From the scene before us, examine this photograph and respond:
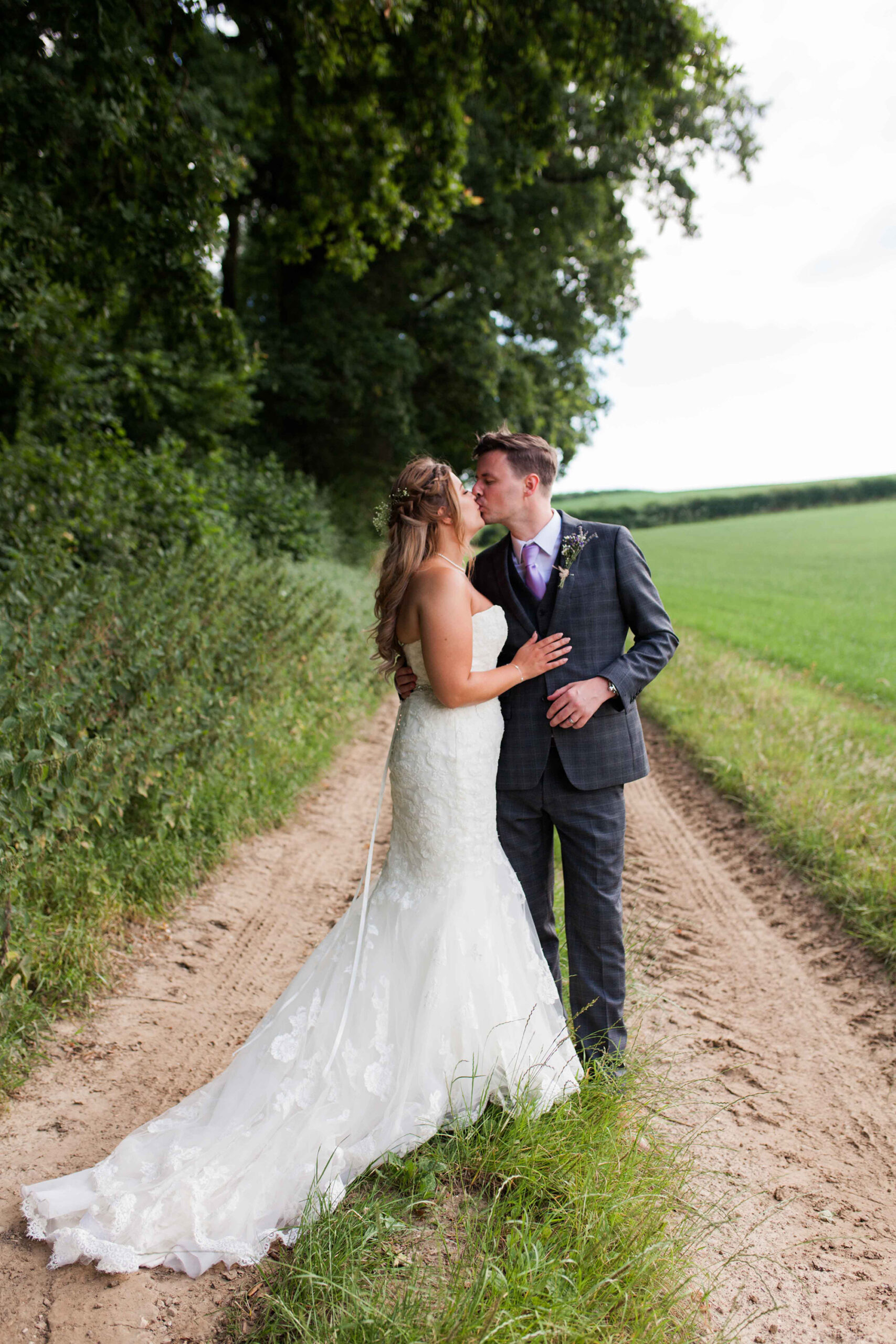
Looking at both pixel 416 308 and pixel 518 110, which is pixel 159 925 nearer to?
pixel 518 110

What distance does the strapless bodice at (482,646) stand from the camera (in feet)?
10.5

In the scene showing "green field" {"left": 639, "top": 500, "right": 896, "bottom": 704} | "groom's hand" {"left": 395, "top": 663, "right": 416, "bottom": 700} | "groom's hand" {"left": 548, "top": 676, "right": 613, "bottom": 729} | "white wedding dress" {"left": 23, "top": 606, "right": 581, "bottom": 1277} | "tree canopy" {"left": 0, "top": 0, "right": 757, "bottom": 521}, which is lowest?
"green field" {"left": 639, "top": 500, "right": 896, "bottom": 704}

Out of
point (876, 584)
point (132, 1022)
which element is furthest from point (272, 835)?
point (876, 584)

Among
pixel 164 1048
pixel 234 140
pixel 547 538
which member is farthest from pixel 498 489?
pixel 234 140

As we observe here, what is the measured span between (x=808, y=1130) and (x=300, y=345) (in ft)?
58.4

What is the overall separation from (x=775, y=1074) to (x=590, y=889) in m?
1.45

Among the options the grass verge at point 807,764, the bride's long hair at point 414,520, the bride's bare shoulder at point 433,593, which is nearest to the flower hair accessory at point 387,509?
the bride's long hair at point 414,520

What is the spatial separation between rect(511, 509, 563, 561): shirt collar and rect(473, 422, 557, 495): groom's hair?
0.16 meters

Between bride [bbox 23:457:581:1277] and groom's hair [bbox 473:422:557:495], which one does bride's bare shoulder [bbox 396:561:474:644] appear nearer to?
bride [bbox 23:457:581:1277]

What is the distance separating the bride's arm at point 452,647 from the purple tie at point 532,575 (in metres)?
0.41

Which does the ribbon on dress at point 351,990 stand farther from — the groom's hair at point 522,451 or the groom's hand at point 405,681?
the groom's hair at point 522,451

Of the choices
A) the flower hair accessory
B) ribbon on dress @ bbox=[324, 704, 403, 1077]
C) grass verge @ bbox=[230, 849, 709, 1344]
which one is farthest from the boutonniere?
grass verge @ bbox=[230, 849, 709, 1344]

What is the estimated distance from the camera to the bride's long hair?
10.0 feet

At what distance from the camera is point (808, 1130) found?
11.4ft
